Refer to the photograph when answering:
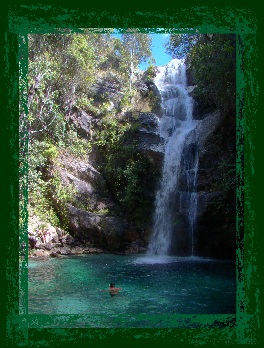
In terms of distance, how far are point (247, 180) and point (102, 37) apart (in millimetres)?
21578

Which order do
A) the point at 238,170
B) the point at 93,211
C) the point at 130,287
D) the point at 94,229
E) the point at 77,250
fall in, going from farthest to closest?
the point at 93,211 < the point at 94,229 < the point at 77,250 < the point at 130,287 < the point at 238,170

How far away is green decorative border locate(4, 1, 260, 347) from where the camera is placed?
2893 mm

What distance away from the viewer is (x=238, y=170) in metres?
3.35

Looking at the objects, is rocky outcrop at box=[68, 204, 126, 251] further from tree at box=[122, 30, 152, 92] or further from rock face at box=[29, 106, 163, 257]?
tree at box=[122, 30, 152, 92]

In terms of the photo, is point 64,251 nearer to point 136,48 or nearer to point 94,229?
point 94,229

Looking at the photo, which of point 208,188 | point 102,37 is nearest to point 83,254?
point 208,188

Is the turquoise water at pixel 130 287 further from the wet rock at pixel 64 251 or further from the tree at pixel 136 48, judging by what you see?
the tree at pixel 136 48

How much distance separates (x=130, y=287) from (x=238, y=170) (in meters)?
6.21

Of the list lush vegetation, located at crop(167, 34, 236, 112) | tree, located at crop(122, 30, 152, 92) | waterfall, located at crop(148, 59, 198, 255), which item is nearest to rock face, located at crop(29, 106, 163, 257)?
waterfall, located at crop(148, 59, 198, 255)

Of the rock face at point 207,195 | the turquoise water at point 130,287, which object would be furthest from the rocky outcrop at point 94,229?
the rock face at point 207,195

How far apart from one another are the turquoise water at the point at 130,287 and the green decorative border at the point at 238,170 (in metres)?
1.88

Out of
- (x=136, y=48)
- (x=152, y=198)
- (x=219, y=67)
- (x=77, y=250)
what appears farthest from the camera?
(x=136, y=48)

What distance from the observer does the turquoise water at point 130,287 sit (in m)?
6.98

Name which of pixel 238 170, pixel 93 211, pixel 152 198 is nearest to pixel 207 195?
pixel 152 198
